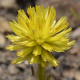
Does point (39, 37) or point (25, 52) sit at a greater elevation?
point (39, 37)

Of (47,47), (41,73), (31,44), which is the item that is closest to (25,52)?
(31,44)

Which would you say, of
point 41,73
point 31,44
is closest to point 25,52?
point 31,44

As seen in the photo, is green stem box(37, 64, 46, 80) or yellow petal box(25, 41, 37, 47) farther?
green stem box(37, 64, 46, 80)

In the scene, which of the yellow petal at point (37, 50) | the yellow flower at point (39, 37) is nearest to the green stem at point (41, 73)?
the yellow flower at point (39, 37)

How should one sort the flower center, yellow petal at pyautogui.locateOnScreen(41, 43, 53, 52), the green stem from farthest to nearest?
the green stem
the flower center
yellow petal at pyautogui.locateOnScreen(41, 43, 53, 52)

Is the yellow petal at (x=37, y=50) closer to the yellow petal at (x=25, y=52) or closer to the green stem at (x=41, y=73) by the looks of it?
the yellow petal at (x=25, y=52)

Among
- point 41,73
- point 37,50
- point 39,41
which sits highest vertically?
point 39,41

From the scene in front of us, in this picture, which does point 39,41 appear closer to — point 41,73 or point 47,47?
point 47,47

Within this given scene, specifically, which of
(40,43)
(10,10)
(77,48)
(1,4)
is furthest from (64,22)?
(1,4)

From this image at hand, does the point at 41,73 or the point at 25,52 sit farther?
the point at 41,73

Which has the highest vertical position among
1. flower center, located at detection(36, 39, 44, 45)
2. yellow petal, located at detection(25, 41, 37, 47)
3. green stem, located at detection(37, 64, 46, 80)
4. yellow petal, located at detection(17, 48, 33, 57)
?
flower center, located at detection(36, 39, 44, 45)

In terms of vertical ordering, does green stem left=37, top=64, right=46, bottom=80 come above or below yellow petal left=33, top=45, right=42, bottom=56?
below

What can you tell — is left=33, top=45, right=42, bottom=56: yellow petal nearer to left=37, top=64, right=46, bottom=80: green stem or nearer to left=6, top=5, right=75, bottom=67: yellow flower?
left=6, top=5, right=75, bottom=67: yellow flower

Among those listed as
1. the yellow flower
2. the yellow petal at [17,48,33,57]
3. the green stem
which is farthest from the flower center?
the green stem
